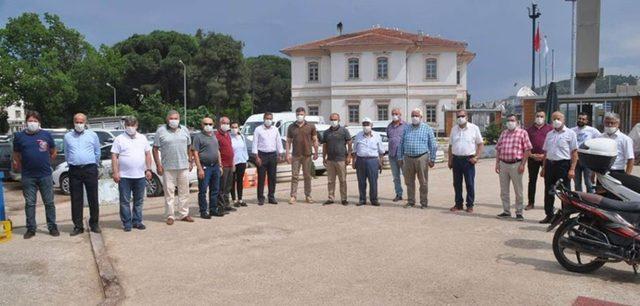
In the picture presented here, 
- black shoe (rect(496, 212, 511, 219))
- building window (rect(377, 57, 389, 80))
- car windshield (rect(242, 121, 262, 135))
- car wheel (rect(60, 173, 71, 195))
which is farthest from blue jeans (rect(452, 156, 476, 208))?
building window (rect(377, 57, 389, 80))

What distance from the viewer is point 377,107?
48.1 m

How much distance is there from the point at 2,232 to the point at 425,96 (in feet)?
142

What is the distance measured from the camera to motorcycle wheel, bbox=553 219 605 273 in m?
5.84

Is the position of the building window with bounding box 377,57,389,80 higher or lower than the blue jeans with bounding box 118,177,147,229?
higher

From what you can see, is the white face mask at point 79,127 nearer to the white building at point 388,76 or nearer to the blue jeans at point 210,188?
the blue jeans at point 210,188

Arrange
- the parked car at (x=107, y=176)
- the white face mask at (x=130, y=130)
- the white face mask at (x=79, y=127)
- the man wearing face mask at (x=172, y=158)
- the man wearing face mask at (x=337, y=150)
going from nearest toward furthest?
the white face mask at (x=79, y=127), the white face mask at (x=130, y=130), the man wearing face mask at (x=172, y=158), the man wearing face mask at (x=337, y=150), the parked car at (x=107, y=176)

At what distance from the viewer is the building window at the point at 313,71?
4962 centimetres

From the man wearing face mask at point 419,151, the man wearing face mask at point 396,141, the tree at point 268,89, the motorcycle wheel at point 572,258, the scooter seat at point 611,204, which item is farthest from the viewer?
the tree at point 268,89


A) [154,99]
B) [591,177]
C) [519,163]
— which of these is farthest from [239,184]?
[154,99]

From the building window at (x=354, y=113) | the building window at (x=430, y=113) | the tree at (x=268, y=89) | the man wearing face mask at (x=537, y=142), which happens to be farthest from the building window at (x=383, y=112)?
the man wearing face mask at (x=537, y=142)

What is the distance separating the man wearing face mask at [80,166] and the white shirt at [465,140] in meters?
6.02

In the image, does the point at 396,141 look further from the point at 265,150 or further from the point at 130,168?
the point at 130,168

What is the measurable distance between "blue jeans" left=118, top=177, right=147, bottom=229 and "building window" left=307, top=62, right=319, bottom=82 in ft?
137

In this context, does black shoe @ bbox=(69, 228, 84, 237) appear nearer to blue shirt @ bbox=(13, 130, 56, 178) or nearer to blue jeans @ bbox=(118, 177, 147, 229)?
blue jeans @ bbox=(118, 177, 147, 229)
